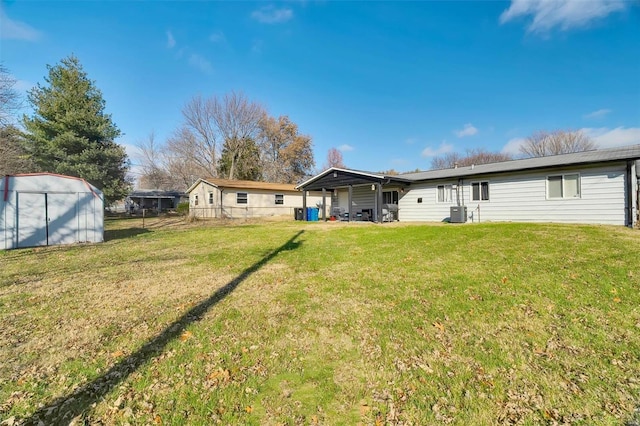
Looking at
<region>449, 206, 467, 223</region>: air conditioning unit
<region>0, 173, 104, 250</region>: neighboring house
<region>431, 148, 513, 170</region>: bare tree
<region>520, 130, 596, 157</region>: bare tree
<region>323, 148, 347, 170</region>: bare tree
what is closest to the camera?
<region>0, 173, 104, 250</region>: neighboring house

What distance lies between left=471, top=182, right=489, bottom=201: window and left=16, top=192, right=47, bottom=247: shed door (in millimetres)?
18805

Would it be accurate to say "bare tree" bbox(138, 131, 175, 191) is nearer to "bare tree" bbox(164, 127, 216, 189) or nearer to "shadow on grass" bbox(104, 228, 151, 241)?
"bare tree" bbox(164, 127, 216, 189)

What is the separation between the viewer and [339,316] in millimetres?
4004

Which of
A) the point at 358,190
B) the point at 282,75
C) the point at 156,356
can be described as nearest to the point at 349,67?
the point at 282,75

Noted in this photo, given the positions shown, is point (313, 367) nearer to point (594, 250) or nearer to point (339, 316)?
point (339, 316)

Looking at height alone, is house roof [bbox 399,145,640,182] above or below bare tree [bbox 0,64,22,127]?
below

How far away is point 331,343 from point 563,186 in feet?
45.8

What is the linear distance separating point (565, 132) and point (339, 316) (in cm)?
4778

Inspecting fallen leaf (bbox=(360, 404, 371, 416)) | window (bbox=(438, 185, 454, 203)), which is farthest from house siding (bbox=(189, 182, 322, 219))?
fallen leaf (bbox=(360, 404, 371, 416))

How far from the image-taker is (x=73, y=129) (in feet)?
72.9

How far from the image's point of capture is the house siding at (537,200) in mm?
11102

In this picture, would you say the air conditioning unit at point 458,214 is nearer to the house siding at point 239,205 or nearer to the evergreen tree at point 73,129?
the house siding at point 239,205

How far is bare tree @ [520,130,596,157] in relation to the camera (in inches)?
1432

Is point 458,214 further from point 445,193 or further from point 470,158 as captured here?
point 470,158
